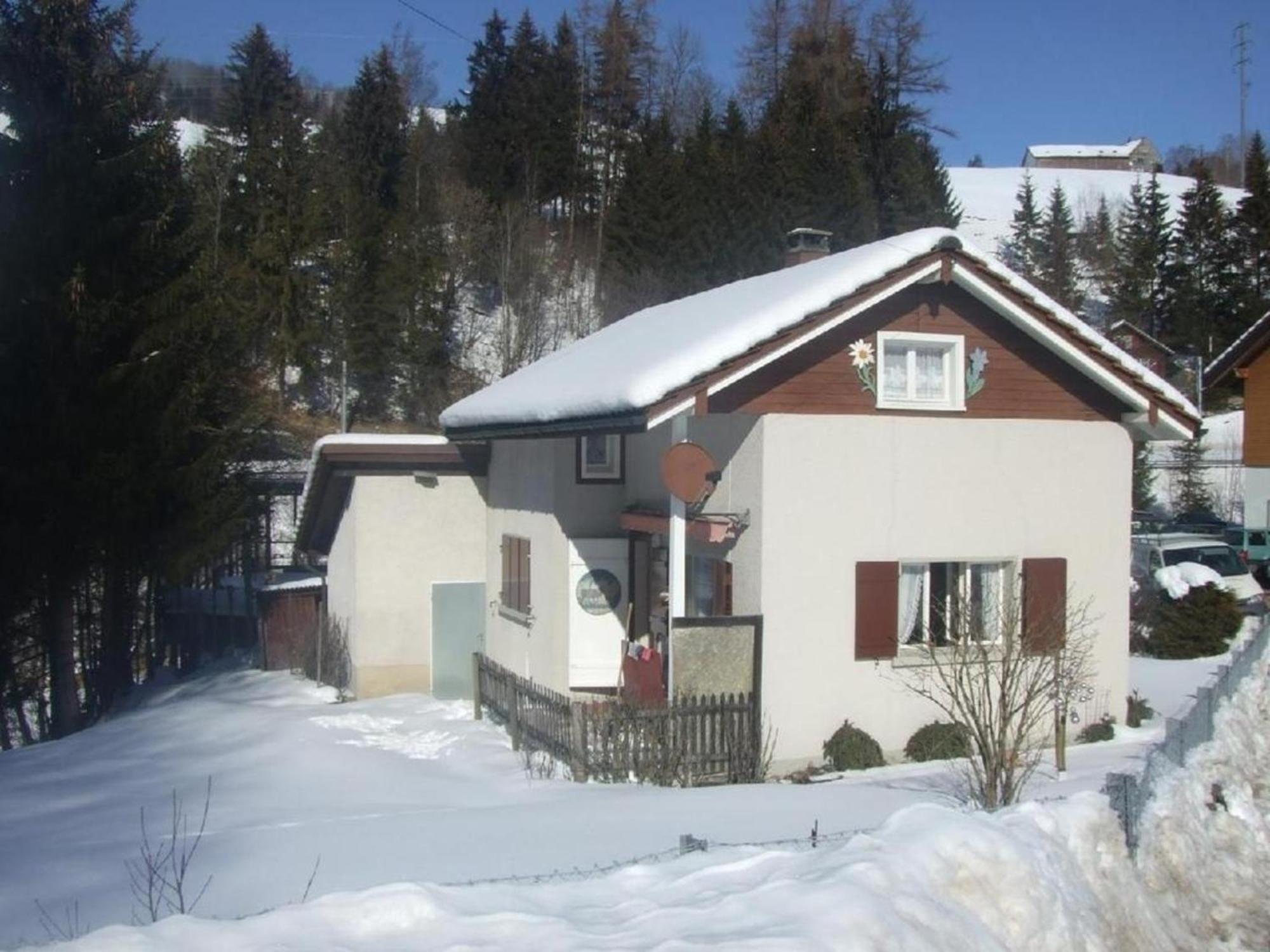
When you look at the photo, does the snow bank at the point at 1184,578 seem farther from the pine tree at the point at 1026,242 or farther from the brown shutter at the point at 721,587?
the pine tree at the point at 1026,242

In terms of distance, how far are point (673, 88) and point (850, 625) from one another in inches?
2313

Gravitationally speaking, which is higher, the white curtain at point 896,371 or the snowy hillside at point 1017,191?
the snowy hillside at point 1017,191

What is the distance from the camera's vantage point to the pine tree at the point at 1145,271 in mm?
59469

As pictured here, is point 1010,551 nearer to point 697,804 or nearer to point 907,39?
point 697,804

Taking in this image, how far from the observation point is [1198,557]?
86.7 feet

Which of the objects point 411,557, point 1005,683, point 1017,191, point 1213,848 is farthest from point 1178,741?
point 1017,191

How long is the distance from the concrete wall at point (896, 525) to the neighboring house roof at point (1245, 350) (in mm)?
19405

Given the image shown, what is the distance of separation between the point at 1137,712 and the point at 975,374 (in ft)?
15.8

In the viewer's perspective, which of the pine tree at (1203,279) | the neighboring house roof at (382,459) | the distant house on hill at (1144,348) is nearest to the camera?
the neighboring house roof at (382,459)

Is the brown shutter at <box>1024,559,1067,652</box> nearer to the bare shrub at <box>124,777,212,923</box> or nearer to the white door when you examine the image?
the white door

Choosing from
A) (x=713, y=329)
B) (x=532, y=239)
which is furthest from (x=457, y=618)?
(x=532, y=239)

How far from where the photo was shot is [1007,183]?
108000 mm

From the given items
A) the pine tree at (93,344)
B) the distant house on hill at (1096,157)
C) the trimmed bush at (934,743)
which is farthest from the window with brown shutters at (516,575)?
the distant house on hill at (1096,157)

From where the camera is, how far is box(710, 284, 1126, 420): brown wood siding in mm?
13625
